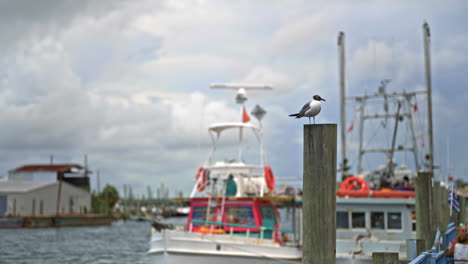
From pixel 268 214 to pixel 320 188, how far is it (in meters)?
17.4

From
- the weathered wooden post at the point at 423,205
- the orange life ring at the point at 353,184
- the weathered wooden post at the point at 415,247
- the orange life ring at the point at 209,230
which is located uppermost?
the orange life ring at the point at 353,184

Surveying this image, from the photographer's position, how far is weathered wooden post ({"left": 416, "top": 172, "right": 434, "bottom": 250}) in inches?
592

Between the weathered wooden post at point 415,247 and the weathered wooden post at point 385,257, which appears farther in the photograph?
the weathered wooden post at point 415,247

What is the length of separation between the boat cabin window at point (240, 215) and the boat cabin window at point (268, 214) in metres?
0.54

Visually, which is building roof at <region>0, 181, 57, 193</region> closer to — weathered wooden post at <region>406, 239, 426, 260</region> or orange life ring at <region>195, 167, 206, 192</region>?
orange life ring at <region>195, 167, 206, 192</region>

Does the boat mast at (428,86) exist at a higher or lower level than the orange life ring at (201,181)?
higher

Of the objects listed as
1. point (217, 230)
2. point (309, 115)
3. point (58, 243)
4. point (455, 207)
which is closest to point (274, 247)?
point (217, 230)

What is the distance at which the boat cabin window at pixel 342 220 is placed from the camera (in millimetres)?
22312

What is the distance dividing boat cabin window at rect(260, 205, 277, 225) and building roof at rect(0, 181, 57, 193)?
74.1m

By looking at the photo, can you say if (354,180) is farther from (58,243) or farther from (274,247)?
(58,243)

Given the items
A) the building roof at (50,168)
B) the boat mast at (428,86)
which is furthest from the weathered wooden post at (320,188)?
the building roof at (50,168)

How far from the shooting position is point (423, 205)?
15.1 meters

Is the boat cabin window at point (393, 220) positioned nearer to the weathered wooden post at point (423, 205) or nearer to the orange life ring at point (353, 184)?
the orange life ring at point (353, 184)

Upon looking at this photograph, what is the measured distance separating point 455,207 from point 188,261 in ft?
29.9
